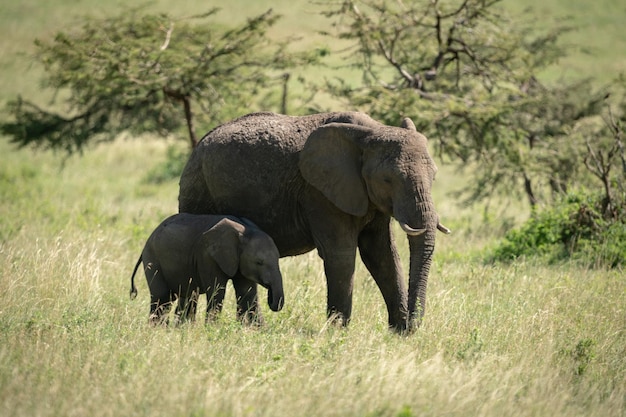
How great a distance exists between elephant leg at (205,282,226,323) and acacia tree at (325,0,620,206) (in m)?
6.83

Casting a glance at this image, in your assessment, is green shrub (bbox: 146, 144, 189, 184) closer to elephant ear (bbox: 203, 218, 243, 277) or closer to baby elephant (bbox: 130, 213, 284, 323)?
baby elephant (bbox: 130, 213, 284, 323)

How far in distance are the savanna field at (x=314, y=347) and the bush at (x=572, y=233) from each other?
1.11 feet

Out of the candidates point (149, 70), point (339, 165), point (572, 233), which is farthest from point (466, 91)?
point (339, 165)

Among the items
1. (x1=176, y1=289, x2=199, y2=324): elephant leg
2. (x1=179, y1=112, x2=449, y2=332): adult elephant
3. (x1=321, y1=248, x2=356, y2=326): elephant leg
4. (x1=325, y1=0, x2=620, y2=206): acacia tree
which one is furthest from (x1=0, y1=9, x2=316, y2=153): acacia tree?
(x1=321, y1=248, x2=356, y2=326): elephant leg

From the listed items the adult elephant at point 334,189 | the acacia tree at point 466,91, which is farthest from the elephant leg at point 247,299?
the acacia tree at point 466,91

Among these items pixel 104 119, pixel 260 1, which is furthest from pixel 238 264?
pixel 260 1

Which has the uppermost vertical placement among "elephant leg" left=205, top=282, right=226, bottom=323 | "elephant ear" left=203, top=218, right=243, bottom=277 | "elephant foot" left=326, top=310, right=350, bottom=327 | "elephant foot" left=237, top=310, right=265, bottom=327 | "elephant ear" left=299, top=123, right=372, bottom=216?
"elephant ear" left=299, top=123, right=372, bottom=216

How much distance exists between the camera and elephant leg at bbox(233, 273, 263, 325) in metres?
8.76

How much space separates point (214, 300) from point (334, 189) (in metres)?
1.52

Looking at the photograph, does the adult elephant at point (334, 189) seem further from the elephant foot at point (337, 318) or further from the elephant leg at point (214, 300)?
the elephant leg at point (214, 300)

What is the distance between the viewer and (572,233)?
1327 centimetres

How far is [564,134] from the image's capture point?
1791 centimetres

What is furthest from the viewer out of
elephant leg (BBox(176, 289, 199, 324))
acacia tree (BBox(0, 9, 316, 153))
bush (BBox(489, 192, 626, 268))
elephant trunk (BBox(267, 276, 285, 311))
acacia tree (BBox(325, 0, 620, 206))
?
acacia tree (BBox(0, 9, 316, 153))

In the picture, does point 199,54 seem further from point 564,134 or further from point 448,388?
point 448,388
